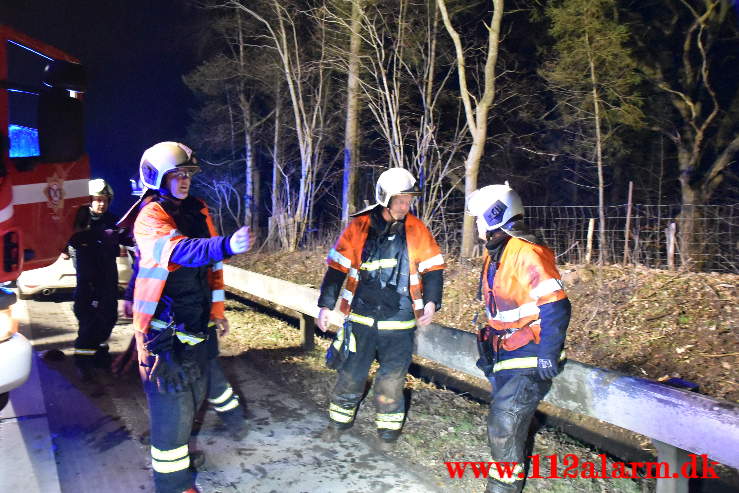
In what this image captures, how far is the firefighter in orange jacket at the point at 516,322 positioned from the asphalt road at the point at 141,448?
64cm

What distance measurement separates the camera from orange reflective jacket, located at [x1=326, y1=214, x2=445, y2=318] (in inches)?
167

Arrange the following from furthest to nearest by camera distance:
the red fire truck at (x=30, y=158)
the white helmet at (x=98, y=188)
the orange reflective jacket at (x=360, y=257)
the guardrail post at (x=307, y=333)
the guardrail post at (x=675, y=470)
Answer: the guardrail post at (x=307, y=333) < the white helmet at (x=98, y=188) < the orange reflective jacket at (x=360, y=257) < the red fire truck at (x=30, y=158) < the guardrail post at (x=675, y=470)

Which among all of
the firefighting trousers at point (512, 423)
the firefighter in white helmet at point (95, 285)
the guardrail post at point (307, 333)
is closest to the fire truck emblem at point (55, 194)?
the firefighter in white helmet at point (95, 285)

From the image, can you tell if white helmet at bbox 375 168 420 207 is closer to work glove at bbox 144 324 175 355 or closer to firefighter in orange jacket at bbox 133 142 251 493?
firefighter in orange jacket at bbox 133 142 251 493

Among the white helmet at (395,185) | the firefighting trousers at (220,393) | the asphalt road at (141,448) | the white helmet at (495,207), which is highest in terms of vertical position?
the white helmet at (395,185)

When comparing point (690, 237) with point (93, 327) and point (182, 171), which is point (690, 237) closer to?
point (182, 171)

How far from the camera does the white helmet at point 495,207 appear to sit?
345cm

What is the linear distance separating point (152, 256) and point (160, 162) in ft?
1.86

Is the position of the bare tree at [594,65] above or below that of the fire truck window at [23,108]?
above

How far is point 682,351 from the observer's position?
5781 millimetres

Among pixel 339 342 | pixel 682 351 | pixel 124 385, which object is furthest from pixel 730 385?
pixel 124 385

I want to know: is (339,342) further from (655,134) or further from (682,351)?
(655,134)

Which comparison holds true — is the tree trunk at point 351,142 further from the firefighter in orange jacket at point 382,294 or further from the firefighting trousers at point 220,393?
the firefighting trousers at point 220,393

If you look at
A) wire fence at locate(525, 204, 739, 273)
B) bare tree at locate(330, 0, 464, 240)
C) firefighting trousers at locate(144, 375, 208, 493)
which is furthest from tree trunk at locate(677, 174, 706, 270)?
firefighting trousers at locate(144, 375, 208, 493)
